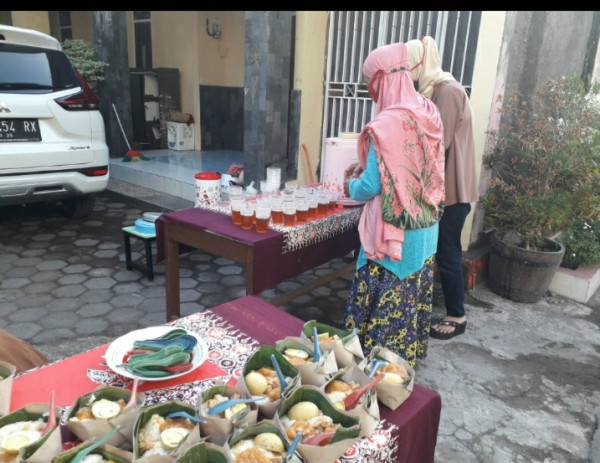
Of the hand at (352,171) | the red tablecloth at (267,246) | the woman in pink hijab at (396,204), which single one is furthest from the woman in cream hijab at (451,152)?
the red tablecloth at (267,246)

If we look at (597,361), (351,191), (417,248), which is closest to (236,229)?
(351,191)

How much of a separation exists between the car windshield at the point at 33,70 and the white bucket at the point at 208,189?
2.46 meters

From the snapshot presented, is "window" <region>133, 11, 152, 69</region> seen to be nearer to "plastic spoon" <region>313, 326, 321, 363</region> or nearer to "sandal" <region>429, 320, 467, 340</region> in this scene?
"sandal" <region>429, 320, 467, 340</region>

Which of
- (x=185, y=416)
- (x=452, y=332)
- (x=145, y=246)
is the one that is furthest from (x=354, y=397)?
(x=145, y=246)

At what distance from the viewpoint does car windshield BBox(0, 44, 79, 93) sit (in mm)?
4383

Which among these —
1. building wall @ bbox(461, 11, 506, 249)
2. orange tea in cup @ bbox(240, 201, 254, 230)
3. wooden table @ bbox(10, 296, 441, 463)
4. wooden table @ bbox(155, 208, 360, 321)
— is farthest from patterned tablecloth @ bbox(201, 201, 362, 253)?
building wall @ bbox(461, 11, 506, 249)

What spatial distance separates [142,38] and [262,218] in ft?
26.9

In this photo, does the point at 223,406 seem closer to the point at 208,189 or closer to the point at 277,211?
the point at 277,211

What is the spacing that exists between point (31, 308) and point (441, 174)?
309 centimetres

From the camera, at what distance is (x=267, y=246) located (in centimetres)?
265

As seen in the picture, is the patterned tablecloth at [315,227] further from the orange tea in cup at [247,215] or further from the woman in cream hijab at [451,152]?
the woman in cream hijab at [451,152]

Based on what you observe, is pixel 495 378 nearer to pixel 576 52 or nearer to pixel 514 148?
pixel 514 148

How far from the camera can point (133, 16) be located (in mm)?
Result: 9430

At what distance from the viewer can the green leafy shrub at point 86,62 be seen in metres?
7.44
